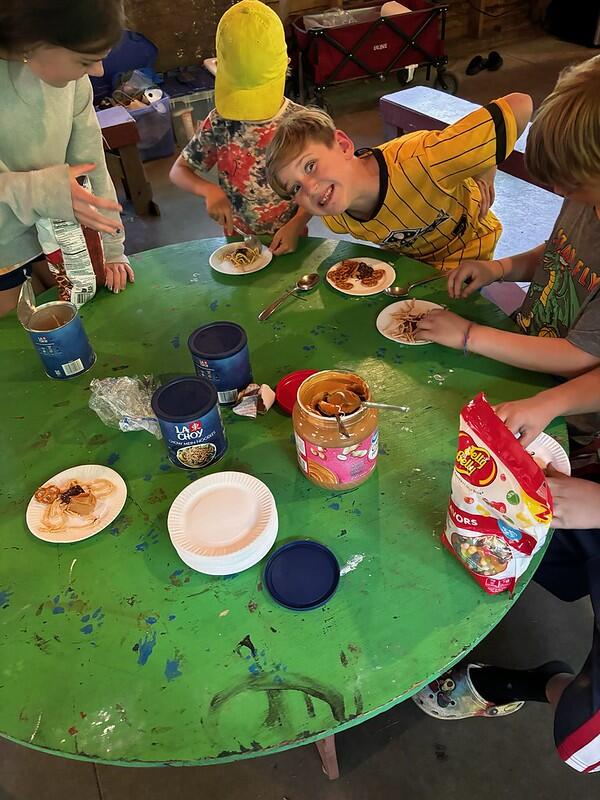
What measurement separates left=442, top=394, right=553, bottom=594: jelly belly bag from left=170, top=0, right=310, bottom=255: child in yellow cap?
37.5 inches

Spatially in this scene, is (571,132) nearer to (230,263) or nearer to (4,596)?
(230,263)

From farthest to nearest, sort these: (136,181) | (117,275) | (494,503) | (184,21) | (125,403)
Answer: (184,21)
(136,181)
(117,275)
(125,403)
(494,503)

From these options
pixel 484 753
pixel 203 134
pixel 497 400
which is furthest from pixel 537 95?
pixel 484 753

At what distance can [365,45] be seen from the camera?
4.36 meters

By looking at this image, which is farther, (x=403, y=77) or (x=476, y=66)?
(x=476, y=66)

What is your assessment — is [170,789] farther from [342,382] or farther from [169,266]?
[169,266]

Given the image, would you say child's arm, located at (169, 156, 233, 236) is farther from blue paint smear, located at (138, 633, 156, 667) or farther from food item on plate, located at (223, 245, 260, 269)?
blue paint smear, located at (138, 633, 156, 667)

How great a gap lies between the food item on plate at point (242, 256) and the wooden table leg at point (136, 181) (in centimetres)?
232

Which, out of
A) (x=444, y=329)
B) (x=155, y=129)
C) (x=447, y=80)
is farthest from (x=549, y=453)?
(x=447, y=80)

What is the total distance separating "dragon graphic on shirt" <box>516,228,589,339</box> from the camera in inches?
50.6

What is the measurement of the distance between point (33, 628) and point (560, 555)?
100cm

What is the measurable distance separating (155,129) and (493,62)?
3.09 m

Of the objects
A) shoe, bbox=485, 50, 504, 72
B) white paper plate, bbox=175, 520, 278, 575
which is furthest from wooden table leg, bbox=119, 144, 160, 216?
shoe, bbox=485, 50, 504, 72

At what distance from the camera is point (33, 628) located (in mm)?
821
